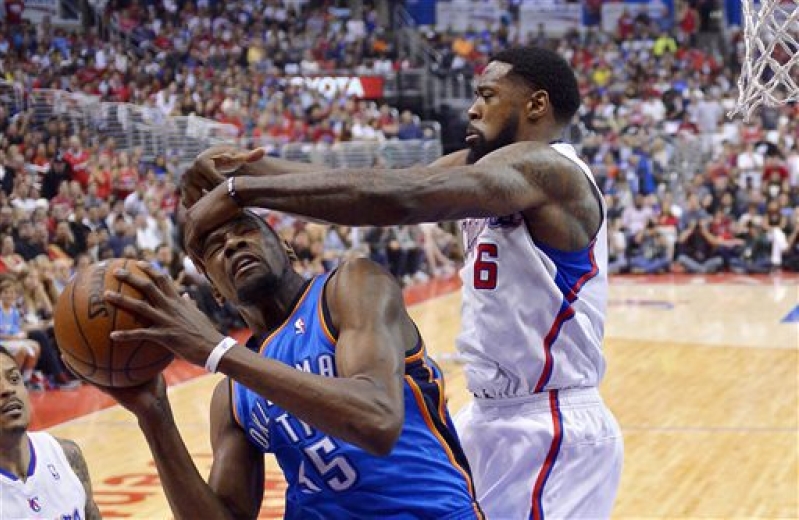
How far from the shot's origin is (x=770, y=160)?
780 inches

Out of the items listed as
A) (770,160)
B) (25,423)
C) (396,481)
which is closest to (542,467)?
(396,481)

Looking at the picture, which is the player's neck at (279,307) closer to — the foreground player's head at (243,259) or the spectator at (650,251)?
the foreground player's head at (243,259)

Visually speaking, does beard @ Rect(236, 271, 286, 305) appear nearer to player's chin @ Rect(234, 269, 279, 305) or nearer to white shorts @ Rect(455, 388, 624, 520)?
player's chin @ Rect(234, 269, 279, 305)

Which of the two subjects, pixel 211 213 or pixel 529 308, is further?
pixel 529 308

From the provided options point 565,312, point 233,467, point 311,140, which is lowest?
point 311,140

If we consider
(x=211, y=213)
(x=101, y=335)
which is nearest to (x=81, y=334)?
(x=101, y=335)

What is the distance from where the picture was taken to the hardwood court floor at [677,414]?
7.63 m

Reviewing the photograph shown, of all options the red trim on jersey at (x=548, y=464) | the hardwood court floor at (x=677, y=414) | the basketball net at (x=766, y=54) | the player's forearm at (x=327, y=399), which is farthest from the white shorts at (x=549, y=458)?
the hardwood court floor at (x=677, y=414)

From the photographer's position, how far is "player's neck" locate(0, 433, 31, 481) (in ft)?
14.0

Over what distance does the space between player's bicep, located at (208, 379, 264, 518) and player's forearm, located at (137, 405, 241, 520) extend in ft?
0.13

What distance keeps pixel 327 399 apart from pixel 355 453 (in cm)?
40

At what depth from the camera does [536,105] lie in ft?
12.7

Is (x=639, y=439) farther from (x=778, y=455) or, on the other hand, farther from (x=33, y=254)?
(x=33, y=254)

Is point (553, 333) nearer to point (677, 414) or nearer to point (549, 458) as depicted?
point (549, 458)
